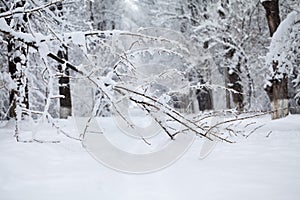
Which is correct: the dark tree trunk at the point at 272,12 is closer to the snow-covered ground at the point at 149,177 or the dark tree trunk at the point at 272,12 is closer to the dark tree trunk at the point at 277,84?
the dark tree trunk at the point at 277,84

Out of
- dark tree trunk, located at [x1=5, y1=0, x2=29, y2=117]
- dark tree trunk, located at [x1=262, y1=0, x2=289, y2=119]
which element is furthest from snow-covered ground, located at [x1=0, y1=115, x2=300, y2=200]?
dark tree trunk, located at [x1=262, y1=0, x2=289, y2=119]

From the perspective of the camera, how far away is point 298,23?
315 inches

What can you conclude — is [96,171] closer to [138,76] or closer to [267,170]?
[138,76]

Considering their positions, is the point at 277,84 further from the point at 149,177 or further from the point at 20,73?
the point at 20,73

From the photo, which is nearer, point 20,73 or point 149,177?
point 149,177

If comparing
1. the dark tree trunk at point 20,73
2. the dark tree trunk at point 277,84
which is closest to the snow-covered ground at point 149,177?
the dark tree trunk at point 20,73

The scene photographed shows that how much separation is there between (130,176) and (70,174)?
18.8 inches

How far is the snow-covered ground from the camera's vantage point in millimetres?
2367

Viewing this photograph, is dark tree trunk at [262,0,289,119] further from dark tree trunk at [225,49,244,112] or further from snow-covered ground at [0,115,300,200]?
snow-covered ground at [0,115,300,200]

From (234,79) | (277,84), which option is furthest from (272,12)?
(234,79)

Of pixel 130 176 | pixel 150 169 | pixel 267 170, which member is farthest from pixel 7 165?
pixel 267 170

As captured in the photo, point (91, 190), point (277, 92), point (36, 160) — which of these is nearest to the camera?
point (91, 190)

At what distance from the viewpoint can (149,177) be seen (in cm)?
281

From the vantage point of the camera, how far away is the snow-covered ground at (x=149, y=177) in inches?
93.2
